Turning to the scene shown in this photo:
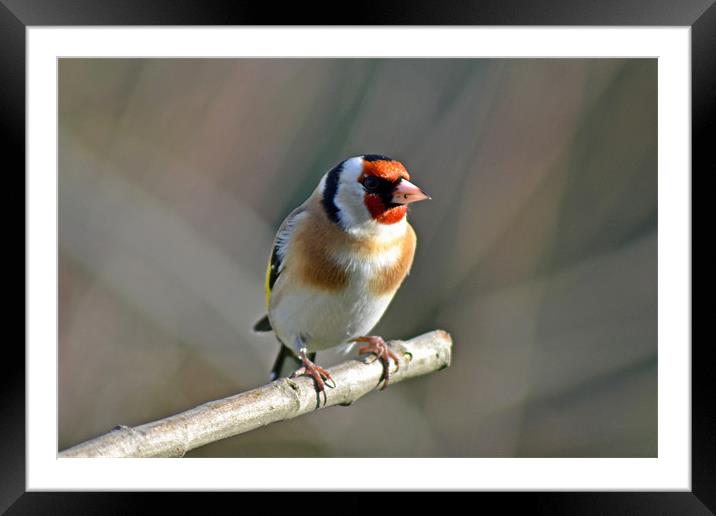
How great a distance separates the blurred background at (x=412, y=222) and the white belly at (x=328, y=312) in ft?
1.82

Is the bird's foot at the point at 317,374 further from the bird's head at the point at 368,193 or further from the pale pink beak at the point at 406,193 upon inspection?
the pale pink beak at the point at 406,193

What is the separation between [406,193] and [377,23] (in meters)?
0.57

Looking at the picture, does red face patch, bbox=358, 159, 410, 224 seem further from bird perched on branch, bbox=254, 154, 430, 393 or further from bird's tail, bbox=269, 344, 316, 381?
bird's tail, bbox=269, 344, 316, 381

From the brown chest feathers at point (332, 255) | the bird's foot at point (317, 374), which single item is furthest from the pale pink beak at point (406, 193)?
the bird's foot at point (317, 374)

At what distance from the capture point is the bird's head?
2.78 metres

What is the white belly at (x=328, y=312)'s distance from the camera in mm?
2863

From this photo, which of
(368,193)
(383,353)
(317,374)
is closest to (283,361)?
(383,353)

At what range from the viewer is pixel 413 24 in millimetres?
2584

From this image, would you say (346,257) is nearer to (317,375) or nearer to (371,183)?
(371,183)

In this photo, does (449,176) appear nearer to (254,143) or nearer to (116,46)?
(254,143)

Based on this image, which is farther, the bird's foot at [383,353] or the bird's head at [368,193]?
the bird's foot at [383,353]

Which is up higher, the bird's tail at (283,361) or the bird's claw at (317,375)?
the bird's tail at (283,361)

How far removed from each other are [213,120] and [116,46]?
768 mm

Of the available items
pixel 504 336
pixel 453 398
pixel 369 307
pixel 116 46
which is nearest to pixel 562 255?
pixel 504 336
